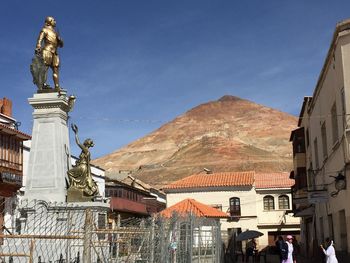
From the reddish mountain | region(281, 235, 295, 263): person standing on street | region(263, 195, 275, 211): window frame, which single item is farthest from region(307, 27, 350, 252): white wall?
the reddish mountain

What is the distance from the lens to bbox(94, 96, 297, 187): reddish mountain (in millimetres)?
120750

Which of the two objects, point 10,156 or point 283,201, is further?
point 283,201

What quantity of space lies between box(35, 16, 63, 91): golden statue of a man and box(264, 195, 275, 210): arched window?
38170 millimetres

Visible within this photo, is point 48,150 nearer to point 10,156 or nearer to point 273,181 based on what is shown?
point 10,156

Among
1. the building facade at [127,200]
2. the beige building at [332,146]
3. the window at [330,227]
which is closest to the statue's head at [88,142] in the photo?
the beige building at [332,146]

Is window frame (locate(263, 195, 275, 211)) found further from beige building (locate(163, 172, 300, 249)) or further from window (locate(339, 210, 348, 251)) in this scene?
window (locate(339, 210, 348, 251))

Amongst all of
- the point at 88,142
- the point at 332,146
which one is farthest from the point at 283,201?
the point at 88,142

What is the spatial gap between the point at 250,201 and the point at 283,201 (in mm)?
3659

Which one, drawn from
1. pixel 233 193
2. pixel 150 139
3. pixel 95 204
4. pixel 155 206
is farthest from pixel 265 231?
pixel 150 139

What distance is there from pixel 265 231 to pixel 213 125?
142933 mm

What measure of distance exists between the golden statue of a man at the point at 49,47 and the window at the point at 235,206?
36.0 metres

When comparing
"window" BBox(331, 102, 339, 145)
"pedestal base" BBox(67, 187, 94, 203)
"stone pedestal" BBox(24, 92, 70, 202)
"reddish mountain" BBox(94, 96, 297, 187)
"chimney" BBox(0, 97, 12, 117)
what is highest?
"reddish mountain" BBox(94, 96, 297, 187)

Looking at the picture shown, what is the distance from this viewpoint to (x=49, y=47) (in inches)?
606

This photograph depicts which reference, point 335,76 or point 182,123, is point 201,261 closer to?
point 335,76
